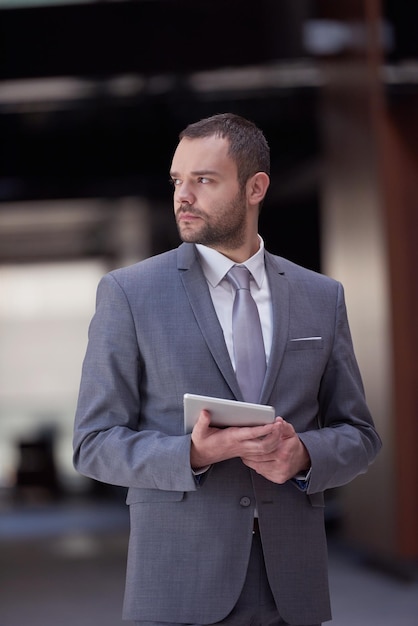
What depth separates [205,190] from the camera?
2.21 metres

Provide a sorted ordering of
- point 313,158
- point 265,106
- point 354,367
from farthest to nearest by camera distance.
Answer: point 313,158 → point 265,106 → point 354,367

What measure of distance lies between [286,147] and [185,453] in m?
9.13

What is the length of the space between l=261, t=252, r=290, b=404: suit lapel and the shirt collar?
3 cm

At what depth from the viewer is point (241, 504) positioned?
217cm

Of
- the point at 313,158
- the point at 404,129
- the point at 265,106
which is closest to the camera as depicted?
the point at 404,129

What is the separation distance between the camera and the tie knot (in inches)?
90.9

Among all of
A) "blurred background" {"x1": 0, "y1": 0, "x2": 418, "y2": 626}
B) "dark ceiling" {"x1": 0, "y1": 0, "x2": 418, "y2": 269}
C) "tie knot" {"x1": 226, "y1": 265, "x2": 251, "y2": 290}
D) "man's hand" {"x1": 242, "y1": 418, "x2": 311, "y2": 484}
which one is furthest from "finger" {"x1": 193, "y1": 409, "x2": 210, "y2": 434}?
"dark ceiling" {"x1": 0, "y1": 0, "x2": 418, "y2": 269}

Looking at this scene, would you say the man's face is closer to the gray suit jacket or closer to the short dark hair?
the short dark hair

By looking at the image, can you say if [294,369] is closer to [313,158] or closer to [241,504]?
[241,504]

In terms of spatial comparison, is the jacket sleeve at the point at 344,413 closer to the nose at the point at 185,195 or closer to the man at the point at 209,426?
the man at the point at 209,426

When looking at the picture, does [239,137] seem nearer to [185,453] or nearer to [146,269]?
[146,269]

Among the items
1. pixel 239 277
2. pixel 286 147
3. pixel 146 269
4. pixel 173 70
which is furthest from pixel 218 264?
pixel 286 147

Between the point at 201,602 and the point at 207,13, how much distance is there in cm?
712

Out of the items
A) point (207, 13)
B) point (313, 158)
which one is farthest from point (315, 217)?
point (207, 13)
